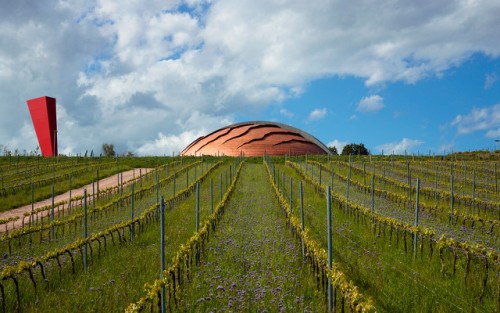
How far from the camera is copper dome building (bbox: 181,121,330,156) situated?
79.4m

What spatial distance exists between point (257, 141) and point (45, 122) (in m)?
39.6

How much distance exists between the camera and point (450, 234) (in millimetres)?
13742

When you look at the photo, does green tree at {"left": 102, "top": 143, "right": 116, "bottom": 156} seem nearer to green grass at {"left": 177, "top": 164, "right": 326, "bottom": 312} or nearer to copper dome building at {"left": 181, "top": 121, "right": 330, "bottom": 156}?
copper dome building at {"left": 181, "top": 121, "right": 330, "bottom": 156}

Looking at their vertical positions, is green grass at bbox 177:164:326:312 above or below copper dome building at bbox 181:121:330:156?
below

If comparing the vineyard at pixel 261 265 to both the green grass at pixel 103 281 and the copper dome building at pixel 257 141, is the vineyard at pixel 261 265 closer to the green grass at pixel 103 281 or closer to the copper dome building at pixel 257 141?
the green grass at pixel 103 281

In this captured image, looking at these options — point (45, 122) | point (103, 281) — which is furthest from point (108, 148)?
point (103, 281)

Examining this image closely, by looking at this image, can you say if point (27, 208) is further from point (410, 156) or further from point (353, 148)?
point (353, 148)

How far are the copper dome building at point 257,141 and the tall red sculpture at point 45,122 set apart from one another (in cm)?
2771

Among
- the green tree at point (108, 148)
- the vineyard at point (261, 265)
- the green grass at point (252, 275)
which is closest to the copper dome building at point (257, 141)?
the green tree at point (108, 148)

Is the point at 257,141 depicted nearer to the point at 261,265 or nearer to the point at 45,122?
the point at 45,122

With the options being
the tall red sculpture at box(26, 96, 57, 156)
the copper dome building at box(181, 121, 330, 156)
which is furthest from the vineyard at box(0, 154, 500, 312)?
the copper dome building at box(181, 121, 330, 156)

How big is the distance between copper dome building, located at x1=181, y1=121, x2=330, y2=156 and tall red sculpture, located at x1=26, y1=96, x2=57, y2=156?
90.9ft

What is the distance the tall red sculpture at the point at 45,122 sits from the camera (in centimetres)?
6625

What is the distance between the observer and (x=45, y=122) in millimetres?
66625
